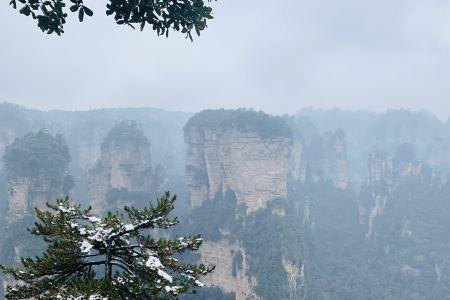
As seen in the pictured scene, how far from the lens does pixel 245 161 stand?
6894cm

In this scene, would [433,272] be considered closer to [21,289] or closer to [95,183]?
[95,183]

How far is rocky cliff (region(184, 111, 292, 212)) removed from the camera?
67688mm

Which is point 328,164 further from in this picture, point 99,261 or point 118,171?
point 99,261

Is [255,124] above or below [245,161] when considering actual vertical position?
above

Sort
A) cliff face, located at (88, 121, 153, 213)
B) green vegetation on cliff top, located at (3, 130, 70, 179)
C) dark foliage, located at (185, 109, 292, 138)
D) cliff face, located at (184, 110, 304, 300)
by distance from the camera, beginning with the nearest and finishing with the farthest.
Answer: cliff face, located at (184, 110, 304, 300) < green vegetation on cliff top, located at (3, 130, 70, 179) < dark foliage, located at (185, 109, 292, 138) < cliff face, located at (88, 121, 153, 213)

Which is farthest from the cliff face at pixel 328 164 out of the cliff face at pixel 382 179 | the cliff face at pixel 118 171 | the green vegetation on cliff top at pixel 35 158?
the green vegetation on cliff top at pixel 35 158

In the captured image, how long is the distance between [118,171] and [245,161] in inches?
745

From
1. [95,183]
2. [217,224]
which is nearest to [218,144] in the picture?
[217,224]

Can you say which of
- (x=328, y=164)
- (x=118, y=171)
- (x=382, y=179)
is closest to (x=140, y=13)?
(x=118, y=171)

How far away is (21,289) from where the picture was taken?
7750 mm

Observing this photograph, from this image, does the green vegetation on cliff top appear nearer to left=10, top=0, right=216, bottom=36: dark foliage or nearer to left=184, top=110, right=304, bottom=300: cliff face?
left=184, top=110, right=304, bottom=300: cliff face

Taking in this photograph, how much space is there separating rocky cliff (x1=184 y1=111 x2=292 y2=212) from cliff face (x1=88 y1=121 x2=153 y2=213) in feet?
26.8

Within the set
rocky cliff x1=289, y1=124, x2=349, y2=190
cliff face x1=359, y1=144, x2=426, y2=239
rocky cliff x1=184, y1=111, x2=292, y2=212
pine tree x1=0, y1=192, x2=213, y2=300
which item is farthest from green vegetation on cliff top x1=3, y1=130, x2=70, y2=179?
rocky cliff x1=289, y1=124, x2=349, y2=190

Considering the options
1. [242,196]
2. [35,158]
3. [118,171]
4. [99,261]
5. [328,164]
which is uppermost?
[99,261]
